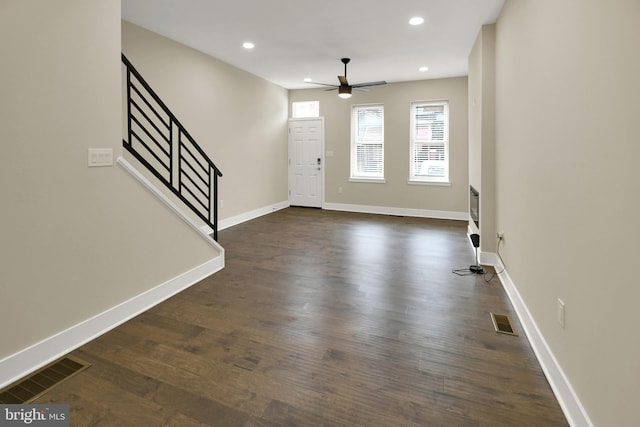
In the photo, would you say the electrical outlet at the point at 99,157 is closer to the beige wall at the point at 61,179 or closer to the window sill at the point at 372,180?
the beige wall at the point at 61,179

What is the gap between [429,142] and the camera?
702cm

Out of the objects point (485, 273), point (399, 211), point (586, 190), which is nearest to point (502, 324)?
point (485, 273)

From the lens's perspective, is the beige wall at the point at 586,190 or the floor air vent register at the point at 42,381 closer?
the beige wall at the point at 586,190

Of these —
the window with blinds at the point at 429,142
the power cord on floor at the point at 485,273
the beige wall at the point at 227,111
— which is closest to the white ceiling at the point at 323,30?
the beige wall at the point at 227,111

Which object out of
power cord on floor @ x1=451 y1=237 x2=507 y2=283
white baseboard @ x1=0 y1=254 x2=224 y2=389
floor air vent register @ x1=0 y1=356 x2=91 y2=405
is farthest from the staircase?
power cord on floor @ x1=451 y1=237 x2=507 y2=283

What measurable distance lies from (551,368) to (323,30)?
396 centimetres

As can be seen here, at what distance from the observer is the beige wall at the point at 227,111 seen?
4.43 m

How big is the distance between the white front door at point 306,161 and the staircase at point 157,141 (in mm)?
3043

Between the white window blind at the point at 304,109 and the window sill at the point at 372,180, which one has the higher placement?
the white window blind at the point at 304,109

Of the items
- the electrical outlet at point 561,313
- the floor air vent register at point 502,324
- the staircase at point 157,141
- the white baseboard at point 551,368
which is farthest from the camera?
the staircase at point 157,141

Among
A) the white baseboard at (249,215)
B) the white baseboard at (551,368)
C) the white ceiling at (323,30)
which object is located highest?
the white ceiling at (323,30)

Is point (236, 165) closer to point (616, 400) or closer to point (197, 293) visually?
point (197, 293)

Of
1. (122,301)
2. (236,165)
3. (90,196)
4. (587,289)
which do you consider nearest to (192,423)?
(122,301)

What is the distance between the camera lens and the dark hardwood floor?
5.55ft
